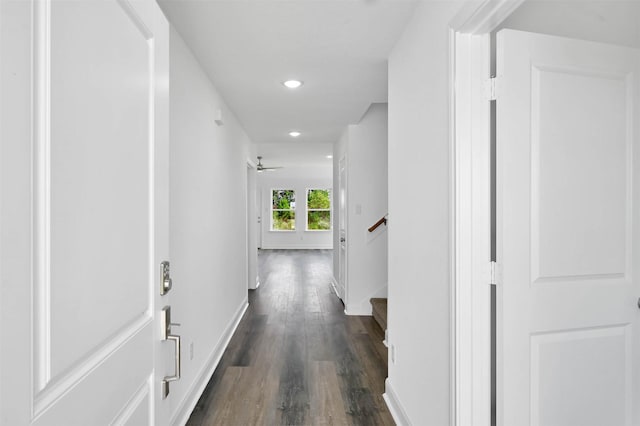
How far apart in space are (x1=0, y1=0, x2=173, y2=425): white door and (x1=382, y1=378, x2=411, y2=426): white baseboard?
1484 mm

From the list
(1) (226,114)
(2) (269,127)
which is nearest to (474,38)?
(1) (226,114)

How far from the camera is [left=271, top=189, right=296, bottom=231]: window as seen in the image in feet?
37.0

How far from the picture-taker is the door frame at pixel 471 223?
141 cm

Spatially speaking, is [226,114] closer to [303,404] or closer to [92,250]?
[303,404]

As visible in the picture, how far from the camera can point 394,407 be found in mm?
2242

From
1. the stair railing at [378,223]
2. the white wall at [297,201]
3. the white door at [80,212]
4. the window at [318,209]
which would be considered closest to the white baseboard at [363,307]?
the stair railing at [378,223]

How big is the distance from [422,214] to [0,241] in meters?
1.62

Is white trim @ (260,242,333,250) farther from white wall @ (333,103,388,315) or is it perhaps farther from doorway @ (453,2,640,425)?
doorway @ (453,2,640,425)

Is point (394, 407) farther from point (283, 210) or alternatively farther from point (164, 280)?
point (283, 210)

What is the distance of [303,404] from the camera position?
2.36 metres

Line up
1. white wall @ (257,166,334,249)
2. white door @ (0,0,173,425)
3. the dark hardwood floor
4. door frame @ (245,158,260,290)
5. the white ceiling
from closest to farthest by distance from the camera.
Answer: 1. white door @ (0,0,173,425)
2. the white ceiling
3. the dark hardwood floor
4. door frame @ (245,158,260,290)
5. white wall @ (257,166,334,249)

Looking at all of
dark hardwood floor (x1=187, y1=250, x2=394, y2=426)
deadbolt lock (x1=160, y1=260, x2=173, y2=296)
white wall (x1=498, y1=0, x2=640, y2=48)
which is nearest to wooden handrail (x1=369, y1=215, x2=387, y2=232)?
dark hardwood floor (x1=187, y1=250, x2=394, y2=426)

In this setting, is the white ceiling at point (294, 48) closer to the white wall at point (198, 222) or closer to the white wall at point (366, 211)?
the white wall at point (198, 222)

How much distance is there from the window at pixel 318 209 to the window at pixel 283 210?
497mm
